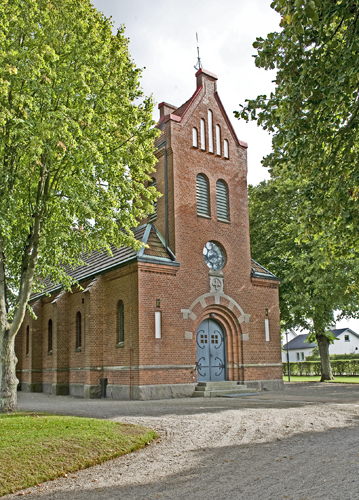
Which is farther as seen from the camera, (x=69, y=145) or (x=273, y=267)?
(x=273, y=267)

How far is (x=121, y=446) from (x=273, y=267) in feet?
69.8

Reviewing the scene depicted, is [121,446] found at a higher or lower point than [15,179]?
lower

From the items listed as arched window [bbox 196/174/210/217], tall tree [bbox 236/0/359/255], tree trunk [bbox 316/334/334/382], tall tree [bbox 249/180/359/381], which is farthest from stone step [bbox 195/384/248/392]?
tree trunk [bbox 316/334/334/382]

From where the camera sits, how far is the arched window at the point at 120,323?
1808 cm

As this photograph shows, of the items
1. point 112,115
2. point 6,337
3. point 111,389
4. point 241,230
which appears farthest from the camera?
point 241,230

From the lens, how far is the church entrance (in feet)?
61.4

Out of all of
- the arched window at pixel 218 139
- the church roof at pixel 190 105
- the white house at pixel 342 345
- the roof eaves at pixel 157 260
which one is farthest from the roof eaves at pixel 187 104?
the white house at pixel 342 345

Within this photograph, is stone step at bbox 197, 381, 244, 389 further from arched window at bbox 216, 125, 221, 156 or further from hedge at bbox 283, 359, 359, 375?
hedge at bbox 283, 359, 359, 375

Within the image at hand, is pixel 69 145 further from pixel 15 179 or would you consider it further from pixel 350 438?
pixel 350 438

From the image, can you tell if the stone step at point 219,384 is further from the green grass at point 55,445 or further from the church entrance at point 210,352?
the green grass at point 55,445

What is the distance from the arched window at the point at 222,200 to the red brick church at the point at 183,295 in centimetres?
6

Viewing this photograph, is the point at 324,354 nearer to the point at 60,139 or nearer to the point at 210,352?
the point at 210,352

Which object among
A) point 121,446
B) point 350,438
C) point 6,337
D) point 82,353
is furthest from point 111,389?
point 350,438

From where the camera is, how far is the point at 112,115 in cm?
1426
